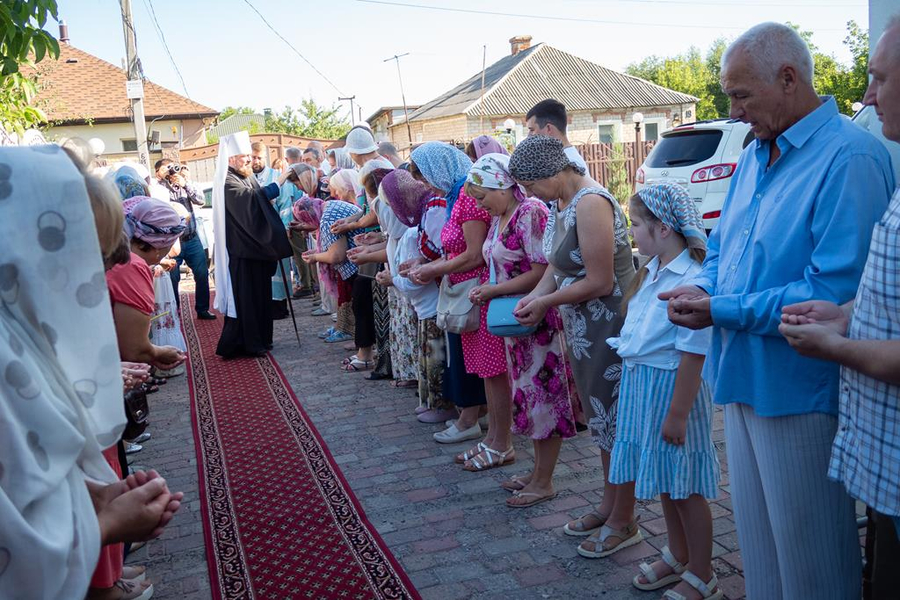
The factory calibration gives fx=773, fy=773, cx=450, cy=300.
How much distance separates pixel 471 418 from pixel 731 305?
3.48 meters

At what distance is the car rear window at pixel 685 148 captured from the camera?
10891 mm

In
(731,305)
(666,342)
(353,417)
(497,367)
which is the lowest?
(353,417)

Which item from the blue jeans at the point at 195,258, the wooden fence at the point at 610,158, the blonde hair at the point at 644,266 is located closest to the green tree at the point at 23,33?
the blonde hair at the point at 644,266

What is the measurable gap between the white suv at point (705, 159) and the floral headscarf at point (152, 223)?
758 centimetres

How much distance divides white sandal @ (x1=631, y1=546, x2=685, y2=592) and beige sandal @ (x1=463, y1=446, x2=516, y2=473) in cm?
165

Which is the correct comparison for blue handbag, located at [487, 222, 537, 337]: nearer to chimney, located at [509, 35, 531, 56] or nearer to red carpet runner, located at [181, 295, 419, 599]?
red carpet runner, located at [181, 295, 419, 599]

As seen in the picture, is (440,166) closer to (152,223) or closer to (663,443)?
(152,223)

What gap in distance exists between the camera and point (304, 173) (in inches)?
372

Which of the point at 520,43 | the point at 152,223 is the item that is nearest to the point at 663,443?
the point at 152,223

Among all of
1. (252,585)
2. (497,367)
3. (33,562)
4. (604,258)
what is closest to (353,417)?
(497,367)

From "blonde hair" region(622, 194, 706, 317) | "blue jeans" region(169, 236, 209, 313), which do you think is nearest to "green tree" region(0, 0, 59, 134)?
"blonde hair" region(622, 194, 706, 317)

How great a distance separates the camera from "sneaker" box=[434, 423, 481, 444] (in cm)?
552

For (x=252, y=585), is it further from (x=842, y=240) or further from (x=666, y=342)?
(x=842, y=240)

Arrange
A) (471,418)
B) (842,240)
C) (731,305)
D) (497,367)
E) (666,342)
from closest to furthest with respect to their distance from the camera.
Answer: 1. (842,240)
2. (731,305)
3. (666,342)
4. (497,367)
5. (471,418)
